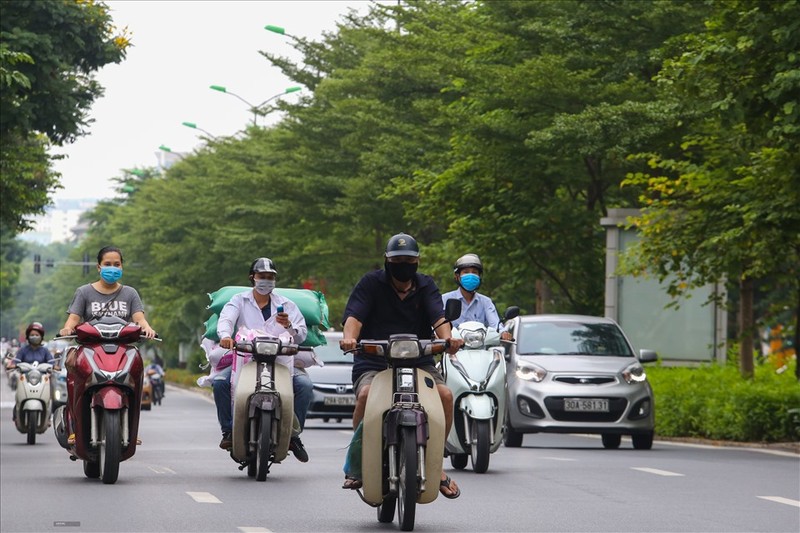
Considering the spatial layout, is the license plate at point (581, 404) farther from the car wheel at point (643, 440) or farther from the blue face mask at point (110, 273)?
the blue face mask at point (110, 273)

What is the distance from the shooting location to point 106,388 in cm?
1423

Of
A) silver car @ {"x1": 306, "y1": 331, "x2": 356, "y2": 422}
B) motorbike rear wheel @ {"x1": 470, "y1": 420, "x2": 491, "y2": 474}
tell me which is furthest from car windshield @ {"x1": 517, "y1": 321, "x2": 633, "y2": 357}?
silver car @ {"x1": 306, "y1": 331, "x2": 356, "y2": 422}

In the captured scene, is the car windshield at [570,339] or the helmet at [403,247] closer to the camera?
the helmet at [403,247]

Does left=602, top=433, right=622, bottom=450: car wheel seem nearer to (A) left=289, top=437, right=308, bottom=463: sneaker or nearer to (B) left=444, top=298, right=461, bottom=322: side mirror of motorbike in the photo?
(A) left=289, top=437, right=308, bottom=463: sneaker

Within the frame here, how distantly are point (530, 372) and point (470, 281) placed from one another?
717 cm

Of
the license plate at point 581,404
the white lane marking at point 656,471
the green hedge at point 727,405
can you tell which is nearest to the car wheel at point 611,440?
the license plate at point 581,404

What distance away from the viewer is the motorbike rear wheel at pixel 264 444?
14.0m

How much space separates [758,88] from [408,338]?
1075cm

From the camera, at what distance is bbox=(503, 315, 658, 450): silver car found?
22344mm

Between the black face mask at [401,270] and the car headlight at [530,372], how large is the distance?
459 inches

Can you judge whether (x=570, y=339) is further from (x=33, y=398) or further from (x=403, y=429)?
(x=403, y=429)

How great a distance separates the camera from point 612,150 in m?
31.4

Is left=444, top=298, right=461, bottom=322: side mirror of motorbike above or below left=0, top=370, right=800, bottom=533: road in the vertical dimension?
above

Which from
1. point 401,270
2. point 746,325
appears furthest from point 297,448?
point 746,325
